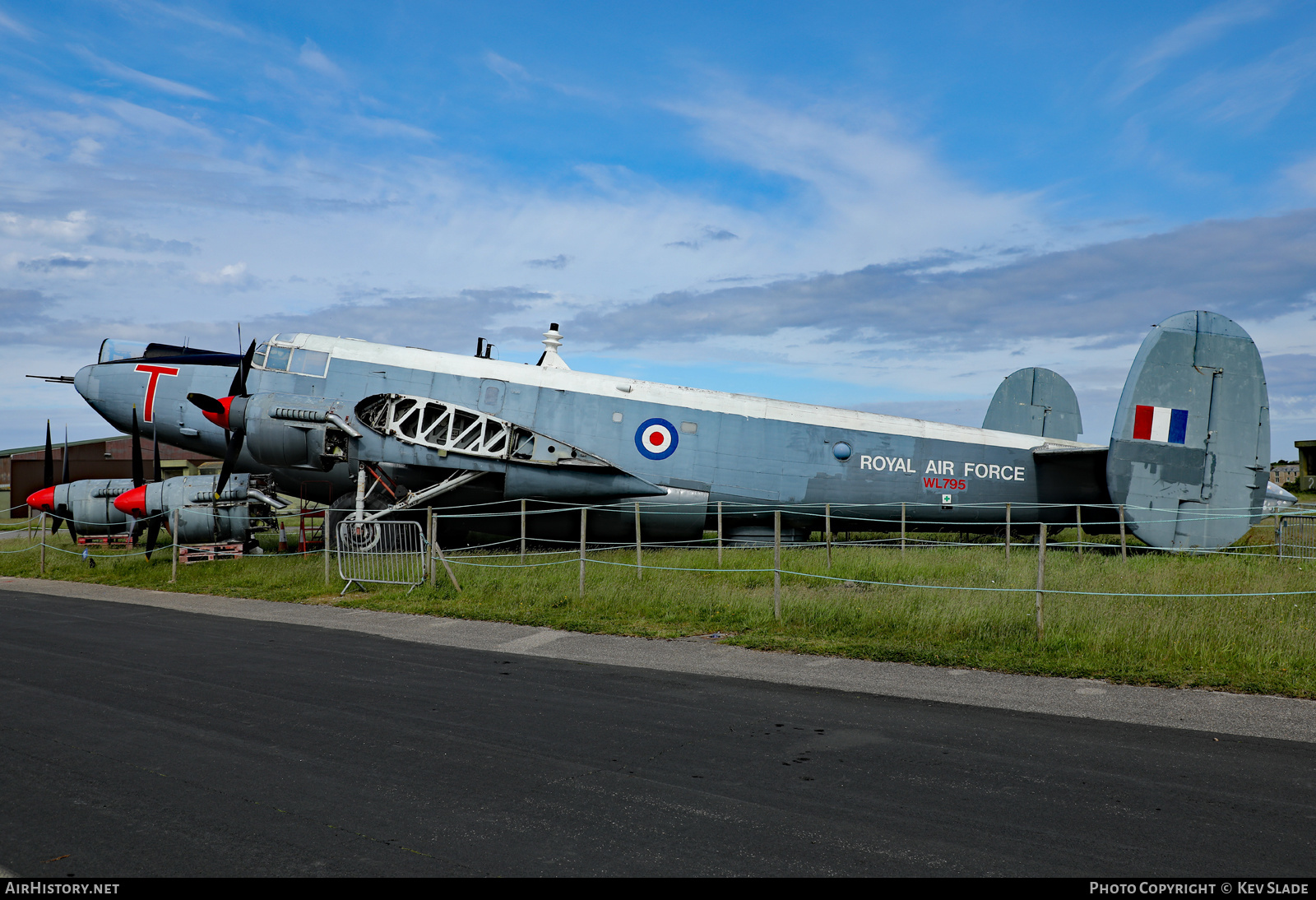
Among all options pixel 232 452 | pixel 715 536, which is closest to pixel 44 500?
pixel 232 452

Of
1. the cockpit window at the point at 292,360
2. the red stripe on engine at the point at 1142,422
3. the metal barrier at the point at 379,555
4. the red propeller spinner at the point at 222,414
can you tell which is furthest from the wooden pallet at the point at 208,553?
the red stripe on engine at the point at 1142,422

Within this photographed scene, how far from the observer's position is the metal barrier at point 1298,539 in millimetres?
18125

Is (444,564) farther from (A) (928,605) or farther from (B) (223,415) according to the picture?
(A) (928,605)

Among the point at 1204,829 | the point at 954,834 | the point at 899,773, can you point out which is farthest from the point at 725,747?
the point at 1204,829

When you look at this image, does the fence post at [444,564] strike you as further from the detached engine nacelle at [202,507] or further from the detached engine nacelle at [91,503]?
the detached engine nacelle at [91,503]

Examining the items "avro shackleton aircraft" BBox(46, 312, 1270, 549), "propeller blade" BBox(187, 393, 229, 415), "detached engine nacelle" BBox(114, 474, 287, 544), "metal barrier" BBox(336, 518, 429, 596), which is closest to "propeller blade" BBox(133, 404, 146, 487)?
→ "detached engine nacelle" BBox(114, 474, 287, 544)

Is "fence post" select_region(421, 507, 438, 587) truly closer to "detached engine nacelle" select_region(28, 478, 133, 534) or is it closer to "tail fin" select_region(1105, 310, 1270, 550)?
"detached engine nacelle" select_region(28, 478, 133, 534)

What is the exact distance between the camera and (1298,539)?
20125 mm

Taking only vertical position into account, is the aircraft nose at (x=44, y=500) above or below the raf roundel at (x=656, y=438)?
below

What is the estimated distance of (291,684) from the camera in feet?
28.4

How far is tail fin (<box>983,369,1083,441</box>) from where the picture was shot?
26750 millimetres

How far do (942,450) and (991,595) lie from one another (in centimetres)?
939

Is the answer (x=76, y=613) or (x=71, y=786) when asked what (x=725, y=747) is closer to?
(x=71, y=786)

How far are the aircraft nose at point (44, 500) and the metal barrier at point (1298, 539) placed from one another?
29.4 metres
